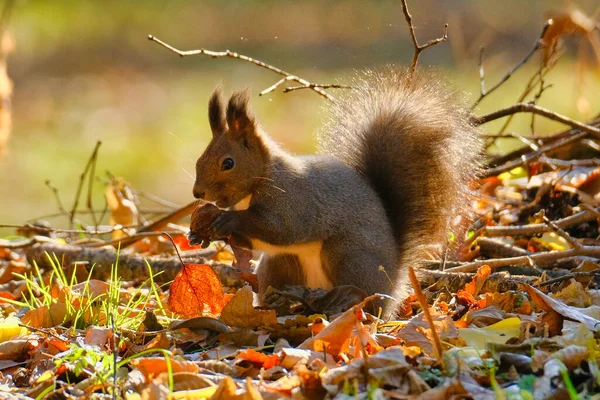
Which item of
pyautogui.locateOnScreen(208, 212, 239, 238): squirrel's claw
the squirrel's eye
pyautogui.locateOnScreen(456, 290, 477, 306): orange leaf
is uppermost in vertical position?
the squirrel's eye

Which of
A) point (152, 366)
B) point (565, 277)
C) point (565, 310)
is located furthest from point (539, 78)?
point (152, 366)

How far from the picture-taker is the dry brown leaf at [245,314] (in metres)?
2.00

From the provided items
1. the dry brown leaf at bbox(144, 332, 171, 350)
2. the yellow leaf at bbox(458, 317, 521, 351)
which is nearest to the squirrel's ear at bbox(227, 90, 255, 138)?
the dry brown leaf at bbox(144, 332, 171, 350)

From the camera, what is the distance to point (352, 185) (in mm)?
2457

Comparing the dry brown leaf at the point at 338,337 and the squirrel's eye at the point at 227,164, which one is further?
the squirrel's eye at the point at 227,164

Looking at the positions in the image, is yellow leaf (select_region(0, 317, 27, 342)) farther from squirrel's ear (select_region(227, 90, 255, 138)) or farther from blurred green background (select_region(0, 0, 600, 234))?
blurred green background (select_region(0, 0, 600, 234))

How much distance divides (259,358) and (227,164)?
725mm

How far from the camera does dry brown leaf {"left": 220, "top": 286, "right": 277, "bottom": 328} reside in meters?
2.00

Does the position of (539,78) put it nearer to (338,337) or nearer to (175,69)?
(338,337)

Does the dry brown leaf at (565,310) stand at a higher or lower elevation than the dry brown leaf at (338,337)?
higher

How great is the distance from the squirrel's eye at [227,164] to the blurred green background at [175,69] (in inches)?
138

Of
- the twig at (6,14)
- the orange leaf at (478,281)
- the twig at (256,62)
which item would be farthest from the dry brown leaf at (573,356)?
the twig at (6,14)

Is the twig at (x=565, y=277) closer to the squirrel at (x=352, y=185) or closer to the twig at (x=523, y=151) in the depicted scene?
the squirrel at (x=352, y=185)

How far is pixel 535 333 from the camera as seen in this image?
1.78 m
